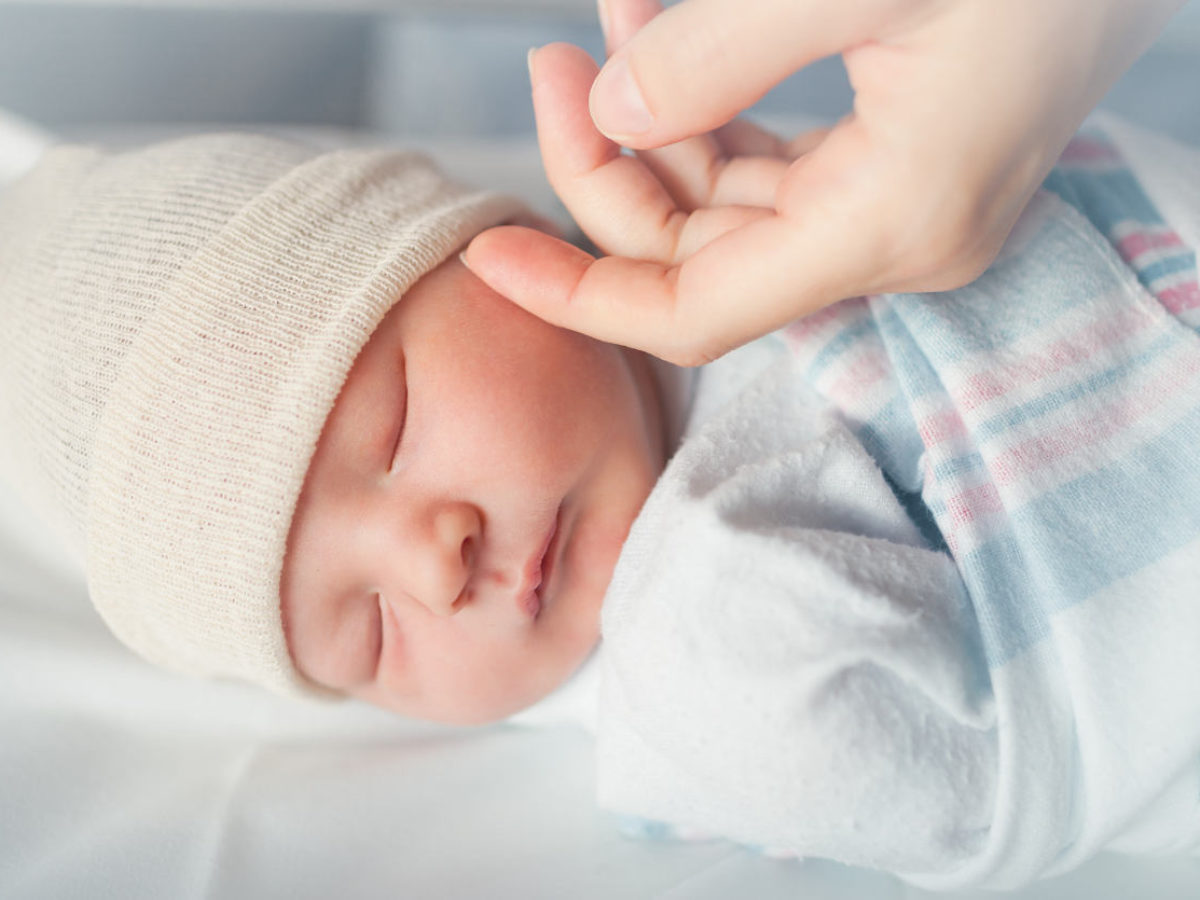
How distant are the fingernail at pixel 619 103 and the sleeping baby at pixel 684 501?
232 mm

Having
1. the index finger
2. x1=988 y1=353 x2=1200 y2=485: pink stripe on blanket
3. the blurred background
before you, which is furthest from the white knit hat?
x1=988 y1=353 x2=1200 y2=485: pink stripe on blanket

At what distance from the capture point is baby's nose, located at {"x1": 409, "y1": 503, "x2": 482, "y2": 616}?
753 millimetres

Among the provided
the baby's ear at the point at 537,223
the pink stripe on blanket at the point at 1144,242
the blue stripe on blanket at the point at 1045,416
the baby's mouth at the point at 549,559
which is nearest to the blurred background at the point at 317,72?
the baby's ear at the point at 537,223

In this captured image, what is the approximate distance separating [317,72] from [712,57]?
144 centimetres

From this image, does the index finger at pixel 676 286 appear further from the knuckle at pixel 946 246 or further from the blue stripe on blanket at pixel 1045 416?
the blue stripe on blanket at pixel 1045 416

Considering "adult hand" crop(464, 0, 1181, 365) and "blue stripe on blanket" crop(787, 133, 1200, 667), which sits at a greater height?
"adult hand" crop(464, 0, 1181, 365)

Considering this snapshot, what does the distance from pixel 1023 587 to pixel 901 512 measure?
0.11m

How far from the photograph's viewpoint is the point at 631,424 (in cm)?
85

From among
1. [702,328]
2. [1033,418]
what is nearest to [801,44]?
[702,328]

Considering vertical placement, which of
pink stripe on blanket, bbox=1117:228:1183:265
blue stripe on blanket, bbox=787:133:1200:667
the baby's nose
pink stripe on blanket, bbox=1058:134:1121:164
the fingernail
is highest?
the fingernail

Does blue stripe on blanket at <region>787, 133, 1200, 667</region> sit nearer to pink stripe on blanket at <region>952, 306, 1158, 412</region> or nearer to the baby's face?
pink stripe on blanket at <region>952, 306, 1158, 412</region>

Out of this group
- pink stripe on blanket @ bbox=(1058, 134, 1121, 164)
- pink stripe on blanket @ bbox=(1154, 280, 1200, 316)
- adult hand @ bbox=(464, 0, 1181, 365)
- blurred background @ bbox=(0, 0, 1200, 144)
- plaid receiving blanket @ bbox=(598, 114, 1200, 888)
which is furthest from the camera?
blurred background @ bbox=(0, 0, 1200, 144)

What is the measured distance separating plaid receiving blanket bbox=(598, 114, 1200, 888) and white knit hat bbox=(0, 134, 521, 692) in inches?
11.6

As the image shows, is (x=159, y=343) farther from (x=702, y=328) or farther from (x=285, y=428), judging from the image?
(x=702, y=328)
